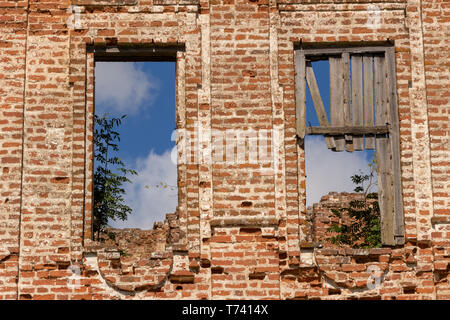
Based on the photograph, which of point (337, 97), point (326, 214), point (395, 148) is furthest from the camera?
point (326, 214)

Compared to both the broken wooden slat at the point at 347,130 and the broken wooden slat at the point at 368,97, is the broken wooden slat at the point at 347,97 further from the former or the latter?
the broken wooden slat at the point at 368,97

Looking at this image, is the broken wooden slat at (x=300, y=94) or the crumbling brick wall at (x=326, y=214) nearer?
the broken wooden slat at (x=300, y=94)

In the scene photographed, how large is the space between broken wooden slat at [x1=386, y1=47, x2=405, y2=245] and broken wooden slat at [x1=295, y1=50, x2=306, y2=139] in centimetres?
101

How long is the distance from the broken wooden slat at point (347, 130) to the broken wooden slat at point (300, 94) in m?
0.10

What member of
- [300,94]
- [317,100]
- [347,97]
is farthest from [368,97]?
[300,94]

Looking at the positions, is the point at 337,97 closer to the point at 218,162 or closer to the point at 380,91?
the point at 380,91

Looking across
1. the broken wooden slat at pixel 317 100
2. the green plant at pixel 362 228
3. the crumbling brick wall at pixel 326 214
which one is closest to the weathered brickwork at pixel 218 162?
the broken wooden slat at pixel 317 100

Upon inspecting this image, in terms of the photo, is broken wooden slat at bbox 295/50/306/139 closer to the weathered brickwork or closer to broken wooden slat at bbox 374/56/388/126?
the weathered brickwork

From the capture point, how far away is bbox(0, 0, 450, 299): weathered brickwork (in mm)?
8156

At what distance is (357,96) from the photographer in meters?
8.67

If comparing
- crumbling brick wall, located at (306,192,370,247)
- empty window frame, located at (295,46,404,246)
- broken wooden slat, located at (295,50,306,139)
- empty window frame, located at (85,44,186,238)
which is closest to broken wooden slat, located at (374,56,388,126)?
empty window frame, located at (295,46,404,246)

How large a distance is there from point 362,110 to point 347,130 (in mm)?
328

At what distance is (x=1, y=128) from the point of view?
331 inches

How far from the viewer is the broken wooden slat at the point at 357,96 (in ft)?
28.2
